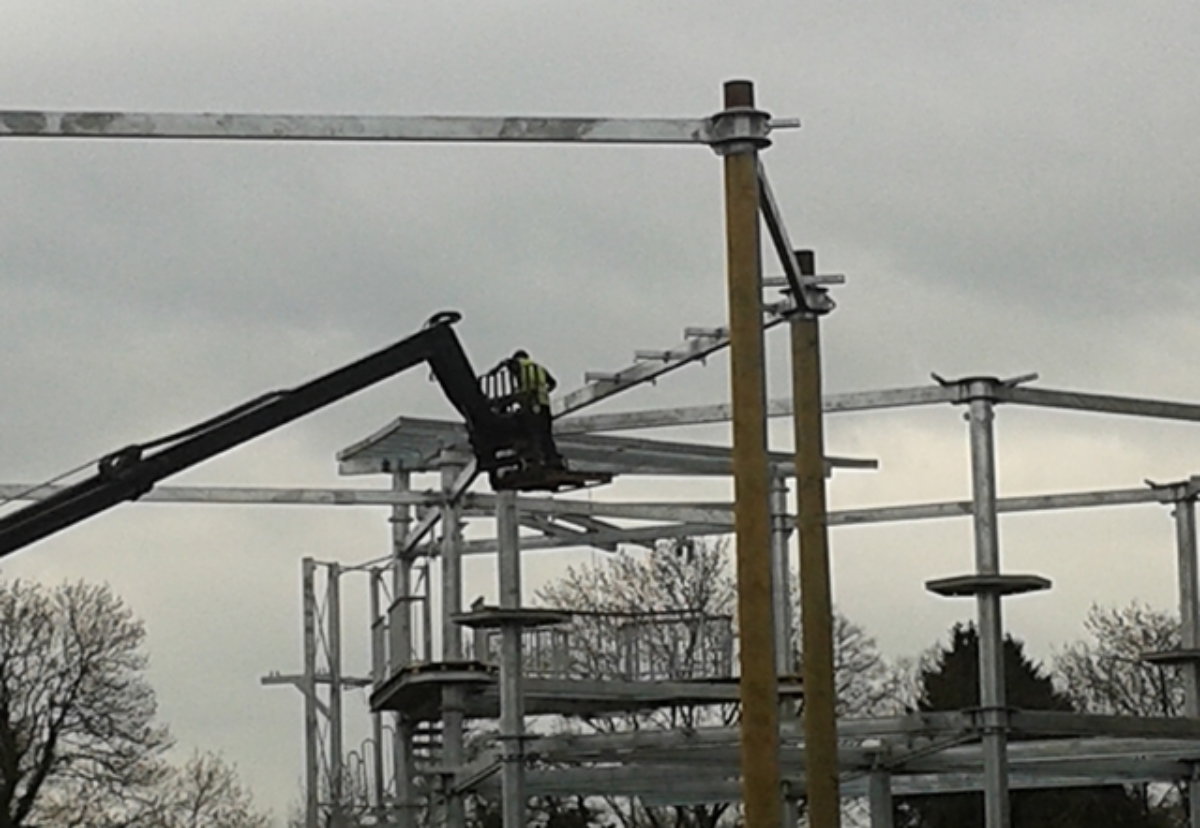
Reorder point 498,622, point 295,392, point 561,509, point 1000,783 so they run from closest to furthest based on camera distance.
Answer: point 295,392, point 1000,783, point 498,622, point 561,509

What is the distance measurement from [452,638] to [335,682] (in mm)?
9918

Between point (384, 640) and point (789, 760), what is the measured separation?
682 cm

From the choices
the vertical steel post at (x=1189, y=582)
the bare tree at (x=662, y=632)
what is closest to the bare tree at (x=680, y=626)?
the bare tree at (x=662, y=632)

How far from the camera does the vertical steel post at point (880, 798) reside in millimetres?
35250

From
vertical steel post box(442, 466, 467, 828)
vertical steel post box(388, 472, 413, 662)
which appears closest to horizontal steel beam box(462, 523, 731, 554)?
vertical steel post box(388, 472, 413, 662)

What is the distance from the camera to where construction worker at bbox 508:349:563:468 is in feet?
89.2

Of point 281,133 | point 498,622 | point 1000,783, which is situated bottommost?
point 1000,783

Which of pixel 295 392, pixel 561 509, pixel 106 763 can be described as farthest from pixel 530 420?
pixel 106 763

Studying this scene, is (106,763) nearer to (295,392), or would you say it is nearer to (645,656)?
(645,656)

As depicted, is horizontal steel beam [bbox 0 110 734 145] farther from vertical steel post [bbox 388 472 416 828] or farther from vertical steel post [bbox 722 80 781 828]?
vertical steel post [bbox 388 472 416 828]

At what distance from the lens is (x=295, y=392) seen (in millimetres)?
25562

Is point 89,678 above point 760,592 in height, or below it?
above

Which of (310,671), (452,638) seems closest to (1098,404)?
(452,638)

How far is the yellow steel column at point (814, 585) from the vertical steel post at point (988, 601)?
10.4 feet
